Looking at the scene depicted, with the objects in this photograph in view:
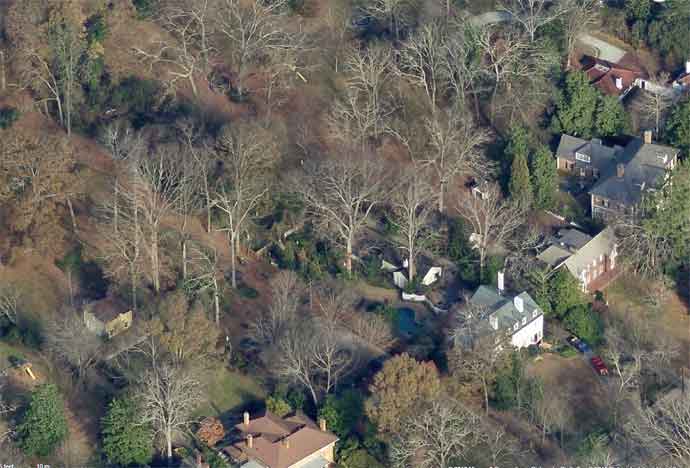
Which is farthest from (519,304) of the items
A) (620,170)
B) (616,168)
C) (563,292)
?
(616,168)

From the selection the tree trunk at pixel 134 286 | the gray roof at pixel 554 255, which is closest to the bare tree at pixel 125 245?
the tree trunk at pixel 134 286

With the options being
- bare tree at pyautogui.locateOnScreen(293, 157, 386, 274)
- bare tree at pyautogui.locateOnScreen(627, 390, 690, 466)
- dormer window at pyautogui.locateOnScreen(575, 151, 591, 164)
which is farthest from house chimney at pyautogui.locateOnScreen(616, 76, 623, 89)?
bare tree at pyautogui.locateOnScreen(627, 390, 690, 466)

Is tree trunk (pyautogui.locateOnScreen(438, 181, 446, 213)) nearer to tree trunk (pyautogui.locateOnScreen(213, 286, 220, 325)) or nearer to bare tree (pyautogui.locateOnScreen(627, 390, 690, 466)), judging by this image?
tree trunk (pyautogui.locateOnScreen(213, 286, 220, 325))

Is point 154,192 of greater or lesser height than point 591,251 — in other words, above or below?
above

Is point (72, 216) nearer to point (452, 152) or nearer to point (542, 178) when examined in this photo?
point (452, 152)

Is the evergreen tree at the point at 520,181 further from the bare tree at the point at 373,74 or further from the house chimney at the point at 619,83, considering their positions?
the house chimney at the point at 619,83

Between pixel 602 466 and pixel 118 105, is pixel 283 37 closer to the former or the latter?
pixel 118 105
